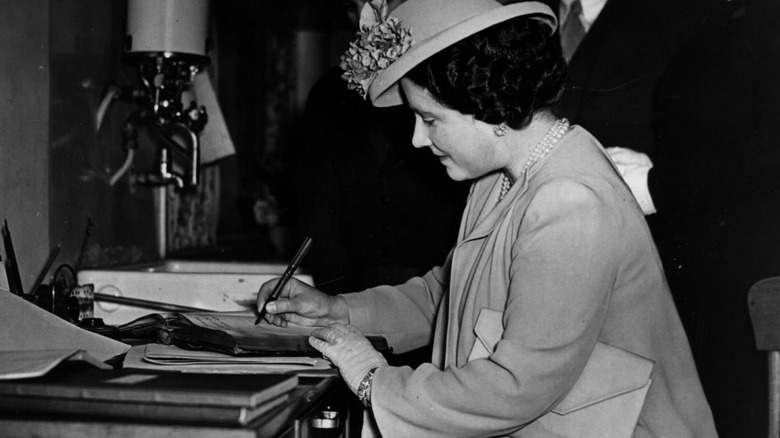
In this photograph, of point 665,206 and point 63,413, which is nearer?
point 63,413

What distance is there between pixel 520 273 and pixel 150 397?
0.49 m

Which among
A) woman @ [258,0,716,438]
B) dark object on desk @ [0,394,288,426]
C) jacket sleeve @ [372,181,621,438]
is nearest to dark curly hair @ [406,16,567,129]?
Result: woman @ [258,0,716,438]

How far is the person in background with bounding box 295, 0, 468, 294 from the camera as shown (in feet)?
6.98

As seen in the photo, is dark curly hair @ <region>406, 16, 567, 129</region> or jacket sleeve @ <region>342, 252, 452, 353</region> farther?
jacket sleeve @ <region>342, 252, 452, 353</region>

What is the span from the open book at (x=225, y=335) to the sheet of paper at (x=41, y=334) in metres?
0.07

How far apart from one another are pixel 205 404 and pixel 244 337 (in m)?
0.36

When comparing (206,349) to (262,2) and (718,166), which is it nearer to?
(718,166)

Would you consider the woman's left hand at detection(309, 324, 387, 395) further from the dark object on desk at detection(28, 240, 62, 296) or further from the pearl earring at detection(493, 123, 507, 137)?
the dark object on desk at detection(28, 240, 62, 296)

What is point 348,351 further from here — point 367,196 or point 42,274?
point 367,196

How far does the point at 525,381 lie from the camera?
0.96m

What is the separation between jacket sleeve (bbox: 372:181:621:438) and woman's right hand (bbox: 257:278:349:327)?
36cm

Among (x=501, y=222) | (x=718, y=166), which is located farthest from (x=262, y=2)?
(x=501, y=222)

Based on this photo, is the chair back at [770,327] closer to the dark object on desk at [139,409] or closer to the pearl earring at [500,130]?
the pearl earring at [500,130]

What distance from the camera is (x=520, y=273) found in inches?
39.4
